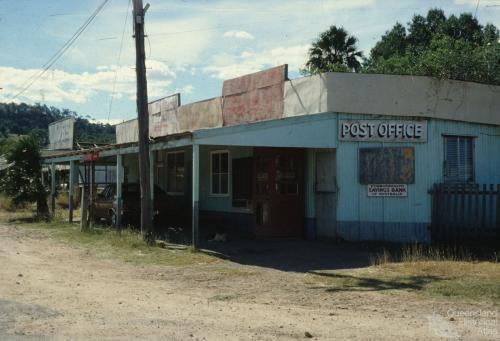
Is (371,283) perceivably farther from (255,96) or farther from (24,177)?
(24,177)

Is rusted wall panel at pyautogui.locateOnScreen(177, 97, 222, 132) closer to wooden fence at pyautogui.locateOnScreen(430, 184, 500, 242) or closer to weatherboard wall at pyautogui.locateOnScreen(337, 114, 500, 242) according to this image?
weatherboard wall at pyautogui.locateOnScreen(337, 114, 500, 242)

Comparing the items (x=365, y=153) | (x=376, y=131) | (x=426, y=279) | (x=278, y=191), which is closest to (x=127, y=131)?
(x=278, y=191)

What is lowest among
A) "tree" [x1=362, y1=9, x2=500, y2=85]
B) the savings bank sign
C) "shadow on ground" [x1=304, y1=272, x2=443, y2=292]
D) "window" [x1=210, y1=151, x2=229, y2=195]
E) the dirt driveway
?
the dirt driveway

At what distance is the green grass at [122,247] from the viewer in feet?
38.8

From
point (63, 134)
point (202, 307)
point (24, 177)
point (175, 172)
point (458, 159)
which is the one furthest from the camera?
point (63, 134)

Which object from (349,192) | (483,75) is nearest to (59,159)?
(349,192)

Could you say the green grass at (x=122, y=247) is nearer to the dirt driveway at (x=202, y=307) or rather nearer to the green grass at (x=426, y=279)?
the dirt driveway at (x=202, y=307)

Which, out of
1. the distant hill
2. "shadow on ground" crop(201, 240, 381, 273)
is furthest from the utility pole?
the distant hill

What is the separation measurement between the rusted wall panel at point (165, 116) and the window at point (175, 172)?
110cm

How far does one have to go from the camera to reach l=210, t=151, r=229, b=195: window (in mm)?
17609

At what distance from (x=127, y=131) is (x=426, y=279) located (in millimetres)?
19039

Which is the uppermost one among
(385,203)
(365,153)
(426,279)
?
(365,153)

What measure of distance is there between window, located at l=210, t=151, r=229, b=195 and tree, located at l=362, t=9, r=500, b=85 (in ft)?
23.7

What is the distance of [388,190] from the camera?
13898mm
